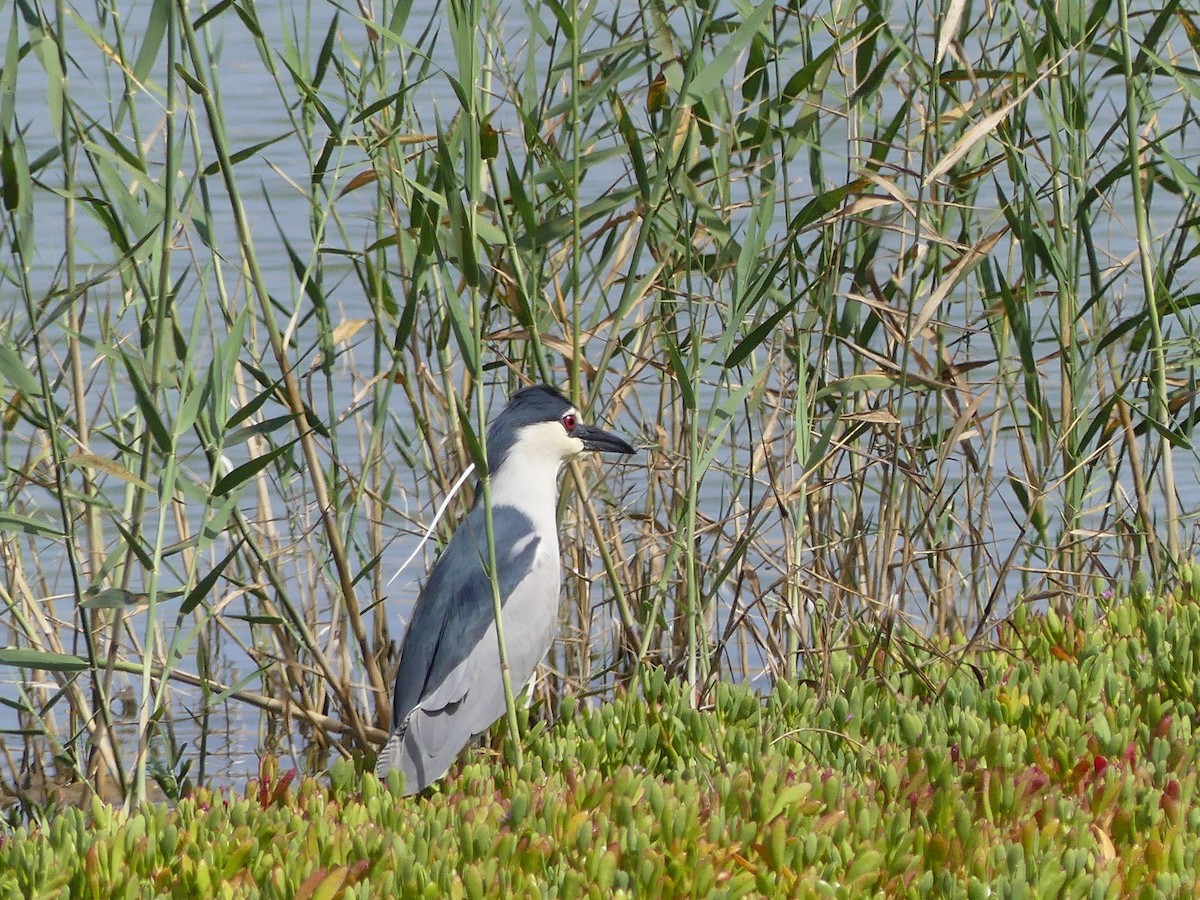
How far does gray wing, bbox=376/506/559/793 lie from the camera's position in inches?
155

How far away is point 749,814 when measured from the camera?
3.03 meters

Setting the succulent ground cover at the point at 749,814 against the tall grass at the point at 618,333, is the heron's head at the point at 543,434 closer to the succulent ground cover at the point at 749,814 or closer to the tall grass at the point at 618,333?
the tall grass at the point at 618,333

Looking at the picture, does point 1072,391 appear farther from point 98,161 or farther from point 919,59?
point 98,161

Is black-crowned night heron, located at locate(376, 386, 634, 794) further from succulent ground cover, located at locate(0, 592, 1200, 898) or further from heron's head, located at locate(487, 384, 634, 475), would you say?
succulent ground cover, located at locate(0, 592, 1200, 898)

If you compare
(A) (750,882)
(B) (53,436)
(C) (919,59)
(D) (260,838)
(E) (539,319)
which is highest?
(C) (919,59)

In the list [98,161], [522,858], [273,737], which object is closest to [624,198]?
[98,161]

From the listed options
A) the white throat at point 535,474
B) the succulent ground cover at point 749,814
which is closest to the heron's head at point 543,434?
the white throat at point 535,474

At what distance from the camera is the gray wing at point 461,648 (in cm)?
393

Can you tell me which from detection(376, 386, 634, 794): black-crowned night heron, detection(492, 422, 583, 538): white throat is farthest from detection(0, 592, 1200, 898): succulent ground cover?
detection(492, 422, 583, 538): white throat

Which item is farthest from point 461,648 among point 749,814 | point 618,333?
point 749,814

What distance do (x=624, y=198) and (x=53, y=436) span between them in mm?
1238

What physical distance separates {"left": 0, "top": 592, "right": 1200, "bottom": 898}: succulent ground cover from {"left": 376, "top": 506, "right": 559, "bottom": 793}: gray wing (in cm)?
20

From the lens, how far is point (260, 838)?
115 inches

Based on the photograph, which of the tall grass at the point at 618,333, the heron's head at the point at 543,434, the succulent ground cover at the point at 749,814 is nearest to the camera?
the succulent ground cover at the point at 749,814
